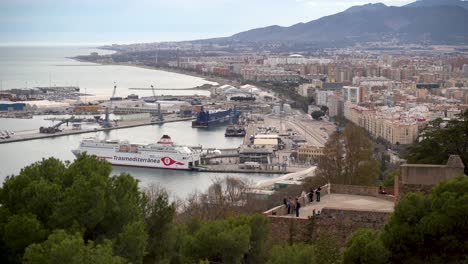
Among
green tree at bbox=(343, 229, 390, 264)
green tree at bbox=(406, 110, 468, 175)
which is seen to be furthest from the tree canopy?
green tree at bbox=(406, 110, 468, 175)

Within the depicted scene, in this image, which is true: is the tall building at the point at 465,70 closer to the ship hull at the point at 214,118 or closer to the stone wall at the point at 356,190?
the ship hull at the point at 214,118

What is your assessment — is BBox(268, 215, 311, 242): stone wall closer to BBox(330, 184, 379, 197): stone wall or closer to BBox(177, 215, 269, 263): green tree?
BBox(177, 215, 269, 263): green tree

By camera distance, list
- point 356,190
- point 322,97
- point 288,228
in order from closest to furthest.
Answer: point 288,228 → point 356,190 → point 322,97

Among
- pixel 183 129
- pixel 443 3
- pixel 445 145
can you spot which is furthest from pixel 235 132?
pixel 443 3

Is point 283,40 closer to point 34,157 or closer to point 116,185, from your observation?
point 34,157

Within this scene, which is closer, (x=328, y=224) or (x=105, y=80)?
(x=328, y=224)

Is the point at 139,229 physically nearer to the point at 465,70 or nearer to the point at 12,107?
the point at 12,107

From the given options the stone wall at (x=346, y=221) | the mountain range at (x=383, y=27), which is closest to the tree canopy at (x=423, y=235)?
the stone wall at (x=346, y=221)

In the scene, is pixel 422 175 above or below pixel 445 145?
above
